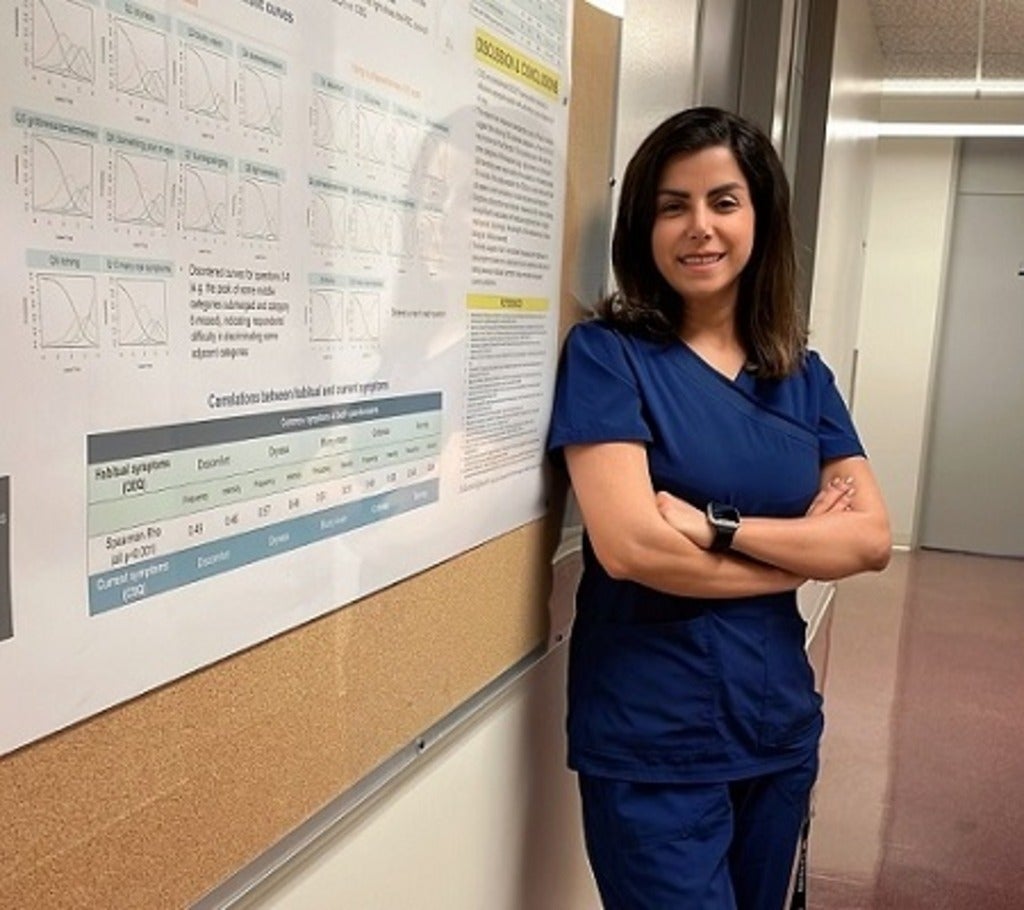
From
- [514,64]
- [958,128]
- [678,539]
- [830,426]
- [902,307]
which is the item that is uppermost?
[958,128]

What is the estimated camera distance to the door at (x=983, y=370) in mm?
6363

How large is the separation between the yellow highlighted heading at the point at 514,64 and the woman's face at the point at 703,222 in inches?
9.5

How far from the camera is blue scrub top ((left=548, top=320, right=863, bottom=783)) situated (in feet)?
4.73

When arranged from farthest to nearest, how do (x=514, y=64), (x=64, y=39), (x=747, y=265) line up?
(x=747, y=265) < (x=514, y=64) < (x=64, y=39)

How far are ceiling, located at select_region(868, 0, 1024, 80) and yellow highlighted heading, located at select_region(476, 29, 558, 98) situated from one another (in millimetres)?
3387

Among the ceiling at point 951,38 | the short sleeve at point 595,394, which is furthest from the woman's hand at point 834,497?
the ceiling at point 951,38

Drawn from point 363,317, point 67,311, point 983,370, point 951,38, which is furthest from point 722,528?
point 983,370

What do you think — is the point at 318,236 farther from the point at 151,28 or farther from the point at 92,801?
the point at 92,801

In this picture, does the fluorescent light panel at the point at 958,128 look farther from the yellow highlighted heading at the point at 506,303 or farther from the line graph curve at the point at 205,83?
the line graph curve at the point at 205,83

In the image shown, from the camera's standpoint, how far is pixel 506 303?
1.31 meters

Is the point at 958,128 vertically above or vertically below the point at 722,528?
above

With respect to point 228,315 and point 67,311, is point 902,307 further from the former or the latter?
point 67,311

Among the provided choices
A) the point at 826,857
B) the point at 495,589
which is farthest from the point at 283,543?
the point at 826,857

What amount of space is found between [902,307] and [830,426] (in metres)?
5.26
